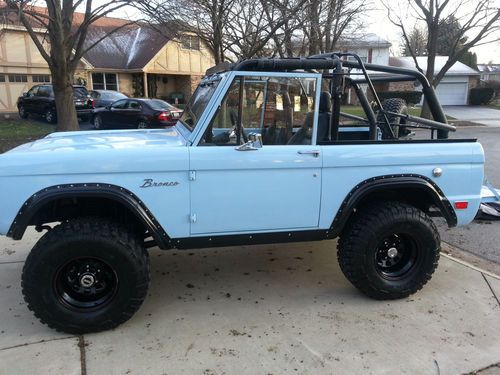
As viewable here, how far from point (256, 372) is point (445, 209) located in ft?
6.95

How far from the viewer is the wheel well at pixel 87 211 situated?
3473 millimetres

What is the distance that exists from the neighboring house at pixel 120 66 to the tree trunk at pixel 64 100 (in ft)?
42.8

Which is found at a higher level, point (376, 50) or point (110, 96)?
point (376, 50)

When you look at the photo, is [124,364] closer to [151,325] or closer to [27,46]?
[151,325]

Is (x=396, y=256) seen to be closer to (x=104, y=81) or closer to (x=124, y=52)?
(x=104, y=81)

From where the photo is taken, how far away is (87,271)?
3.41m

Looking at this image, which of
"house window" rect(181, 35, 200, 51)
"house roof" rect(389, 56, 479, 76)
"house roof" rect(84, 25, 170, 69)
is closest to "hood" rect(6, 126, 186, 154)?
"house window" rect(181, 35, 200, 51)

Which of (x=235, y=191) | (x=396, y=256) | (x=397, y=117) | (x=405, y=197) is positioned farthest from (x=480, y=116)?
(x=235, y=191)

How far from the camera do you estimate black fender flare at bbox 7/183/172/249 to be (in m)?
3.12

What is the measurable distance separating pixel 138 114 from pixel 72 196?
41.4 feet

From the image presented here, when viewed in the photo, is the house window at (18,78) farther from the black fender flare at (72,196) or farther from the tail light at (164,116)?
the black fender flare at (72,196)

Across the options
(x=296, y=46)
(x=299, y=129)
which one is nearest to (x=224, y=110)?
(x=299, y=129)

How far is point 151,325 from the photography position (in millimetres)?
3482

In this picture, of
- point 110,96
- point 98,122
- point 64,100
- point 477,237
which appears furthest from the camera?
point 110,96
